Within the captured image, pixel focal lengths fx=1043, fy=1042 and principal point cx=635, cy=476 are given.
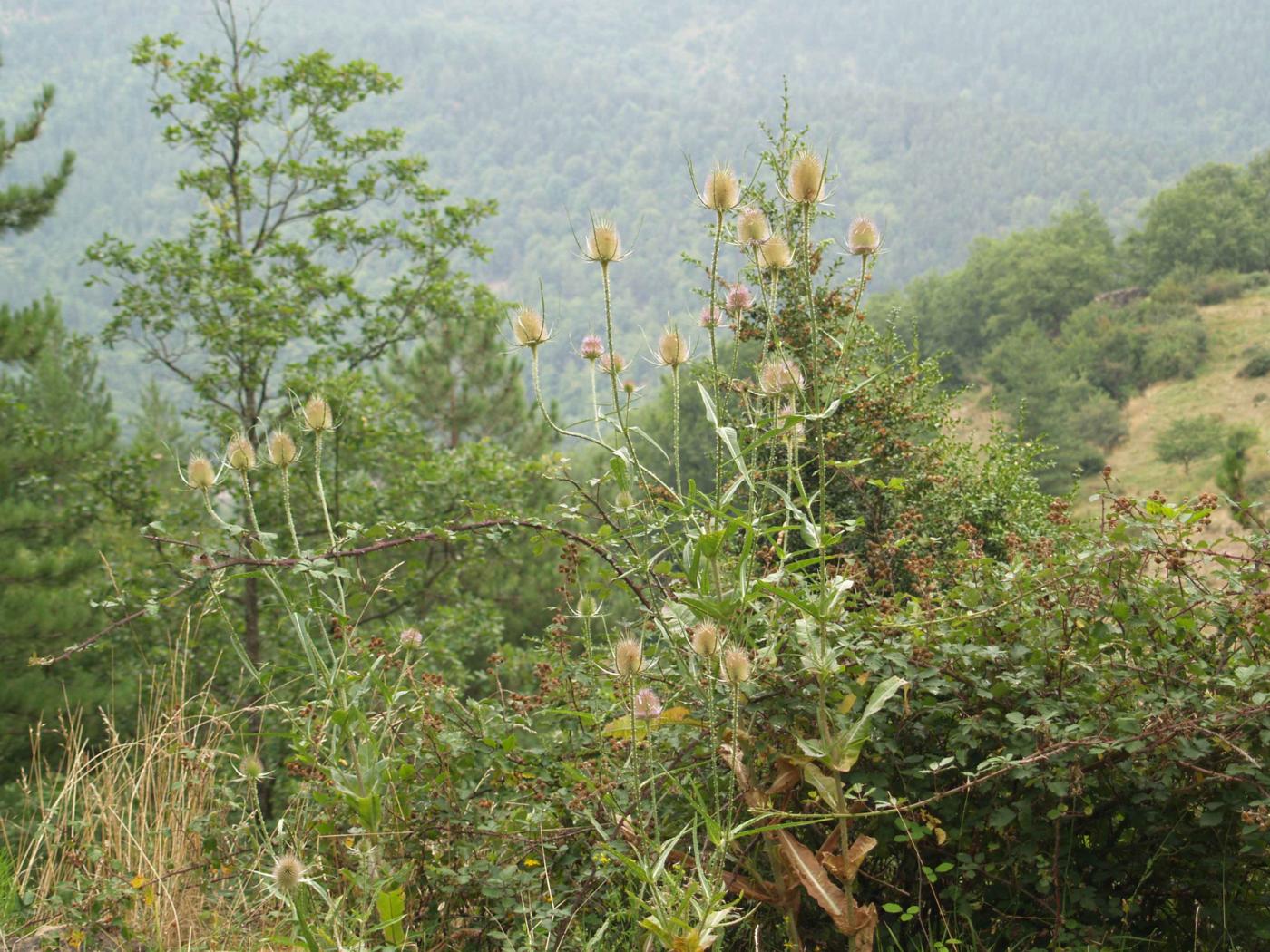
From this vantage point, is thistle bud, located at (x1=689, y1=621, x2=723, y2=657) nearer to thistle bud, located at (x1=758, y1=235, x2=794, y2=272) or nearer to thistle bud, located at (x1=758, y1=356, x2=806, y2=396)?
thistle bud, located at (x1=758, y1=356, x2=806, y2=396)

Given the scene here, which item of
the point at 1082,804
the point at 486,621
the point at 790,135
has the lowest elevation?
the point at 486,621

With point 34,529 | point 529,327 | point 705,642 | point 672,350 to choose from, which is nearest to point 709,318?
point 672,350

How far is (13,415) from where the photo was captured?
860 cm

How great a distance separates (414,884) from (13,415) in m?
8.18

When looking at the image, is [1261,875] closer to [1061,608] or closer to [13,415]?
[1061,608]

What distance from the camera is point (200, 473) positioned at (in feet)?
5.69

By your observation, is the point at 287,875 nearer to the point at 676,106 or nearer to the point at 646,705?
the point at 646,705

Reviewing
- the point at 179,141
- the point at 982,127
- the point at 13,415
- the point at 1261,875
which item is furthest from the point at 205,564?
the point at 982,127

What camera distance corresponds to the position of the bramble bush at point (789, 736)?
1631mm

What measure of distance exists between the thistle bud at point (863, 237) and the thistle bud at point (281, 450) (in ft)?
3.33

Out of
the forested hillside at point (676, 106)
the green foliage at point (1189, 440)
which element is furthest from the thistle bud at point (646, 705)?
the forested hillside at point (676, 106)

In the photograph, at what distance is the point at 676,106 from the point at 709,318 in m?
145

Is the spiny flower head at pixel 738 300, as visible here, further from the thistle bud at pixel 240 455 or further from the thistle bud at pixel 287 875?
the thistle bud at pixel 287 875

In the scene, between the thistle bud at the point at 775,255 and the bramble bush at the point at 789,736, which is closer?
the bramble bush at the point at 789,736
